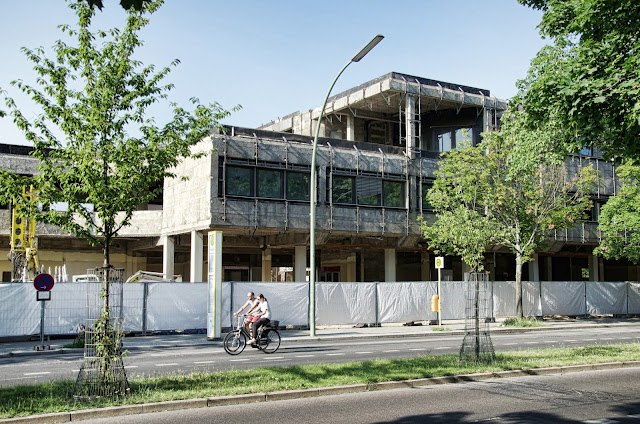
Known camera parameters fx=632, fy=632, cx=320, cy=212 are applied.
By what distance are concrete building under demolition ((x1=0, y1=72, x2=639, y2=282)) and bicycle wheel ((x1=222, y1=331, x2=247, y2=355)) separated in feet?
42.8

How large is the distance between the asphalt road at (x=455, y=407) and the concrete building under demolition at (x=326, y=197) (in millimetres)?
20536

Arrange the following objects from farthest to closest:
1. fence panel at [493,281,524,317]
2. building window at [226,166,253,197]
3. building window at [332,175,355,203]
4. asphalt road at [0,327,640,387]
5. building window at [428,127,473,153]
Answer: building window at [428,127,473,153]
building window at [332,175,355,203]
fence panel at [493,281,524,317]
building window at [226,166,253,197]
asphalt road at [0,327,640,387]

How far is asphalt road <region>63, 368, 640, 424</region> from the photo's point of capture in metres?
8.48

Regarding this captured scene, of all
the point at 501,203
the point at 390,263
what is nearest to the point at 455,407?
the point at 501,203

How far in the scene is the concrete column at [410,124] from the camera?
36.0m

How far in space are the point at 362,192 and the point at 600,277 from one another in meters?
24.1

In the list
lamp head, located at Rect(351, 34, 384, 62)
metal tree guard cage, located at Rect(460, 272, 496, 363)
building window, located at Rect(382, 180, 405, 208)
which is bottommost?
metal tree guard cage, located at Rect(460, 272, 496, 363)

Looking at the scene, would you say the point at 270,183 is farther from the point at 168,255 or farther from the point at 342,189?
the point at 168,255

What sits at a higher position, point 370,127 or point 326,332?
point 370,127

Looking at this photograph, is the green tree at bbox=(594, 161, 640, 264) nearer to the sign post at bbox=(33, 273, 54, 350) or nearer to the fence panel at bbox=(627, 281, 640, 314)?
the fence panel at bbox=(627, 281, 640, 314)

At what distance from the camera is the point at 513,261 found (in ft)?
161

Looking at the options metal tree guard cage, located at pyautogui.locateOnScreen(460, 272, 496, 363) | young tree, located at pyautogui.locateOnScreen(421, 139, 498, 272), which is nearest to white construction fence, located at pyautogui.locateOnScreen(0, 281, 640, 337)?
young tree, located at pyautogui.locateOnScreen(421, 139, 498, 272)

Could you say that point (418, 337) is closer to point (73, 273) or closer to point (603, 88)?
point (603, 88)

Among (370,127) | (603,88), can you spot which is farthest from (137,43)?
(370,127)
